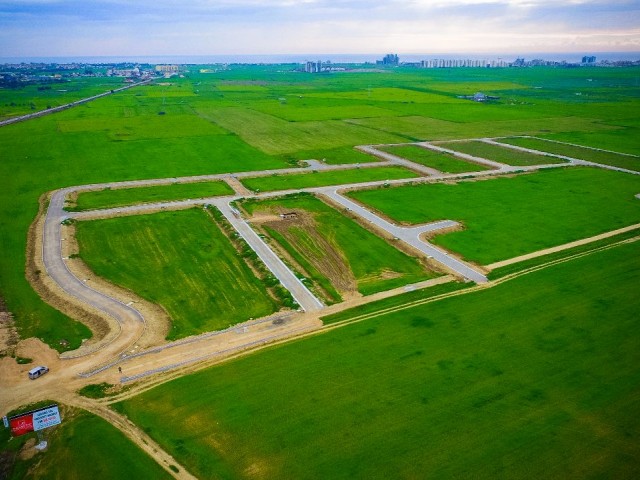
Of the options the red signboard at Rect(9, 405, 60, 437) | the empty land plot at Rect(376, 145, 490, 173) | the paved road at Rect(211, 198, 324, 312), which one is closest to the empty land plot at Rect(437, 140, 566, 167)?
the empty land plot at Rect(376, 145, 490, 173)

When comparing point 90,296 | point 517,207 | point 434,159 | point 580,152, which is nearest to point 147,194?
point 90,296

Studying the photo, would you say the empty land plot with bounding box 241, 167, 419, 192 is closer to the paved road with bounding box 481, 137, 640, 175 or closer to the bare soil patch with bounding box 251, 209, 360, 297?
the bare soil patch with bounding box 251, 209, 360, 297

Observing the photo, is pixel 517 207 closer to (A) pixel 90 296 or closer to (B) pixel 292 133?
(A) pixel 90 296

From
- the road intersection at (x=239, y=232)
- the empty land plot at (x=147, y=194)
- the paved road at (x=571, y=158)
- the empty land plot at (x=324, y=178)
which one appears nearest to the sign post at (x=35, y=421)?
the road intersection at (x=239, y=232)

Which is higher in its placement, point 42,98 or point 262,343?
point 42,98

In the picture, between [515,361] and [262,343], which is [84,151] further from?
[515,361]

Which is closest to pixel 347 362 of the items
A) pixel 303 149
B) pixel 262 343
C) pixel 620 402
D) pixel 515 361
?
pixel 262 343
